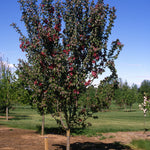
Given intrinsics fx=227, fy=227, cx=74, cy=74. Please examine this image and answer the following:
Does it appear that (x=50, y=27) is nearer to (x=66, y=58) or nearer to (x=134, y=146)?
(x=66, y=58)

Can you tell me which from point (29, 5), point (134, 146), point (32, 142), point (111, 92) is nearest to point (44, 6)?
point (29, 5)

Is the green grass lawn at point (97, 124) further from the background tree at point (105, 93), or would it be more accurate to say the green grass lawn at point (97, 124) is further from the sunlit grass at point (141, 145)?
the background tree at point (105, 93)

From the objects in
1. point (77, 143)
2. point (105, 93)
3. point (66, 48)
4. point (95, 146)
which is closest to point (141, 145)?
point (95, 146)

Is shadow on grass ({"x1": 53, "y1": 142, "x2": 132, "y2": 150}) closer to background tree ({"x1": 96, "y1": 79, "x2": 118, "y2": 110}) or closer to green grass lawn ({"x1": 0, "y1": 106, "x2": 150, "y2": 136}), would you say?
green grass lawn ({"x1": 0, "y1": 106, "x2": 150, "y2": 136})

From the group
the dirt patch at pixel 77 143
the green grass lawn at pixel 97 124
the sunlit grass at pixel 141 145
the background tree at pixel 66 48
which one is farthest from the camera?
the green grass lawn at pixel 97 124

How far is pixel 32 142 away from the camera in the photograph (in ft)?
46.6

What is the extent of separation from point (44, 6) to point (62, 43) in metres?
1.53

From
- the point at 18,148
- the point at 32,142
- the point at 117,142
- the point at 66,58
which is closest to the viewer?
the point at 66,58

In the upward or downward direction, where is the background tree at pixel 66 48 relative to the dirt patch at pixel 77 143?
upward

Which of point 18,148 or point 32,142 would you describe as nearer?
point 18,148

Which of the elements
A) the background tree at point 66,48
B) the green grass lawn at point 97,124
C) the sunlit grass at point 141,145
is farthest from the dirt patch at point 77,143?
the background tree at point 66,48

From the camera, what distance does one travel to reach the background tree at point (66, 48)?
8.02 m

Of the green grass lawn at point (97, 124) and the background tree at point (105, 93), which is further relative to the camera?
the green grass lawn at point (97, 124)

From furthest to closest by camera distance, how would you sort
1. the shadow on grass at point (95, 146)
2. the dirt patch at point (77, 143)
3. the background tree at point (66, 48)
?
the shadow on grass at point (95, 146) → the dirt patch at point (77, 143) → the background tree at point (66, 48)
